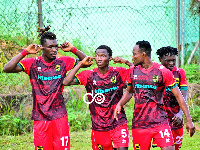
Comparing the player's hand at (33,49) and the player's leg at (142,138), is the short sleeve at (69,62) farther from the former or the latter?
the player's leg at (142,138)

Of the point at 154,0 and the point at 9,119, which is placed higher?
the point at 154,0

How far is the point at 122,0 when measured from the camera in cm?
938

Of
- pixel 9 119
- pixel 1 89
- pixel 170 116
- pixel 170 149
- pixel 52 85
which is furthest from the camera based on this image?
pixel 1 89

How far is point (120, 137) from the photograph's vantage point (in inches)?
211

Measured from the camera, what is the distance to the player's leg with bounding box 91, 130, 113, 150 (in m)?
5.46

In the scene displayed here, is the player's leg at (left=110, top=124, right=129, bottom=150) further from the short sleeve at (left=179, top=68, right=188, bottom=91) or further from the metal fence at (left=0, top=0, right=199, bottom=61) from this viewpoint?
the metal fence at (left=0, top=0, right=199, bottom=61)

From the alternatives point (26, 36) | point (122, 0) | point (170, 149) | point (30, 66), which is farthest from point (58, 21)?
point (170, 149)

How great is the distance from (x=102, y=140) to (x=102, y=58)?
4.20 feet

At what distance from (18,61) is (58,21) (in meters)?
Answer: 3.56

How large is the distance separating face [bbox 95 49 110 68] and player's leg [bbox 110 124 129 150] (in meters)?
1.02

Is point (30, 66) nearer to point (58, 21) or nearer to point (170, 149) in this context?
point (170, 149)

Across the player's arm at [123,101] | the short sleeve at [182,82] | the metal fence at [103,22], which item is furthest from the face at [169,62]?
the metal fence at [103,22]

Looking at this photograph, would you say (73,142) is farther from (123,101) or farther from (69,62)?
(123,101)

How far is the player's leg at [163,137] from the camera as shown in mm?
4984
